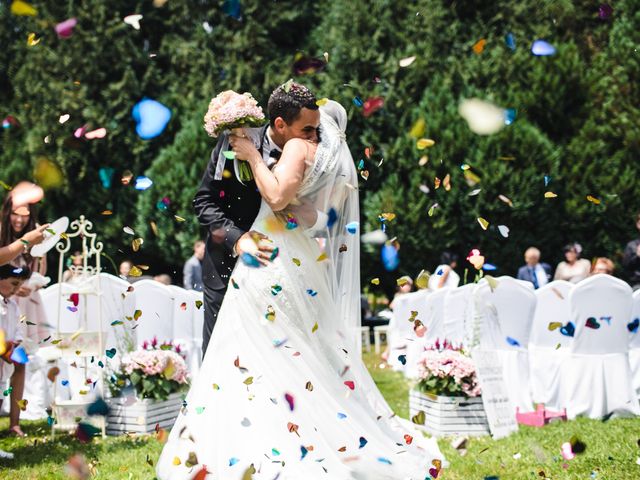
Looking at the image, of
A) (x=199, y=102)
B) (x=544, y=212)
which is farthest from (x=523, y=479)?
(x=199, y=102)

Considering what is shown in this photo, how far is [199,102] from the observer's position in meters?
17.9

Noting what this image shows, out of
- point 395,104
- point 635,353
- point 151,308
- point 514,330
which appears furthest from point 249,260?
Result: point 395,104

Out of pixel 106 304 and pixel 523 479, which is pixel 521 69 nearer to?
pixel 106 304

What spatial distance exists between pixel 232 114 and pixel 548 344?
525 centimetres

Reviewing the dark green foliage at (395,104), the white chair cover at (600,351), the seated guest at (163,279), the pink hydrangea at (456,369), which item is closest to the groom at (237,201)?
the pink hydrangea at (456,369)

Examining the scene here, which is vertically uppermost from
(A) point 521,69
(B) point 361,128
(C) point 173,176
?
(A) point 521,69

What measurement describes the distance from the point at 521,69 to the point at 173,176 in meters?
8.25

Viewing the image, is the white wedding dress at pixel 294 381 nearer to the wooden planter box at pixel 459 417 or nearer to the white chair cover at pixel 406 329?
the wooden planter box at pixel 459 417

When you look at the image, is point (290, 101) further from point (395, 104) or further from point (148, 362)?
point (395, 104)

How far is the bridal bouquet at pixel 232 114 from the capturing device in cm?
395

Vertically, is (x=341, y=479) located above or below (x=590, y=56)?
below

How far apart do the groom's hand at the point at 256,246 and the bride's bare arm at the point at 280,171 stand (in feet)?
0.65

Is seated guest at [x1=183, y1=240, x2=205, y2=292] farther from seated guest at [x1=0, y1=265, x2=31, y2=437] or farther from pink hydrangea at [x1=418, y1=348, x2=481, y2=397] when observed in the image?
pink hydrangea at [x1=418, y1=348, x2=481, y2=397]

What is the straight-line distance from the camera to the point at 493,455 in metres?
5.09
